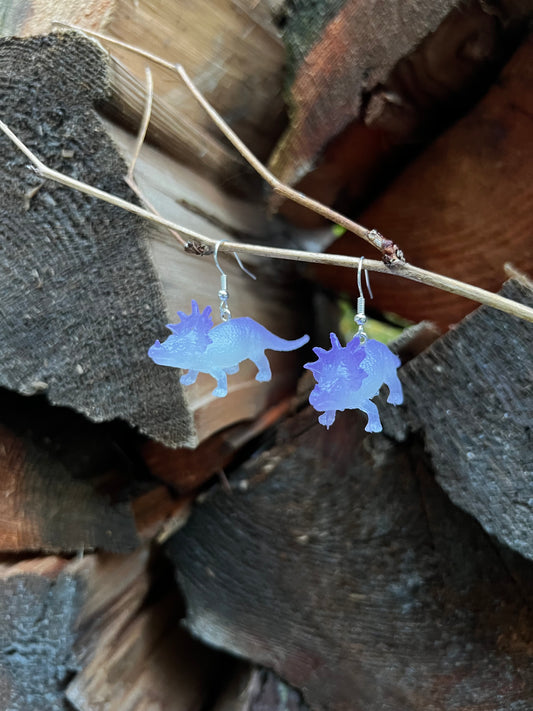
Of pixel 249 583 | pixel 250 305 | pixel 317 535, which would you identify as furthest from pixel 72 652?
pixel 250 305

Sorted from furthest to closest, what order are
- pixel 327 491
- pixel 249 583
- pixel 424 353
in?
1. pixel 249 583
2. pixel 327 491
3. pixel 424 353

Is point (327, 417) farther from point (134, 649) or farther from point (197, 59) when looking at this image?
point (134, 649)

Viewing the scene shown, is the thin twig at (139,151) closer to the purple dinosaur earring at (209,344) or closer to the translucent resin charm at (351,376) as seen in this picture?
the purple dinosaur earring at (209,344)

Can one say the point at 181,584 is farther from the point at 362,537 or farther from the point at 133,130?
the point at 133,130

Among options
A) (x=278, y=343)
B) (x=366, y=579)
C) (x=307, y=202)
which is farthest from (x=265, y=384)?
(x=307, y=202)

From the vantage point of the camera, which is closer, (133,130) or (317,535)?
(133,130)

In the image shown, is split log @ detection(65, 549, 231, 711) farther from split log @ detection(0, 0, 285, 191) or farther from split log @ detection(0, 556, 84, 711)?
split log @ detection(0, 0, 285, 191)
